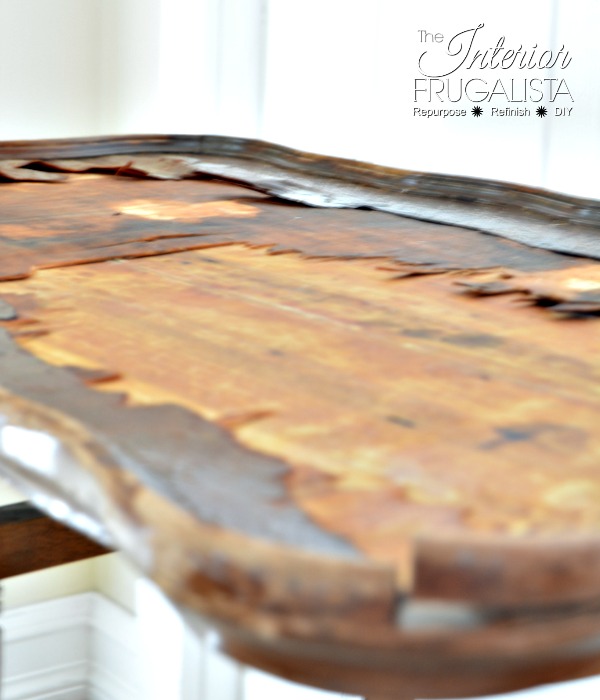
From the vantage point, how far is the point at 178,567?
1.01 ft

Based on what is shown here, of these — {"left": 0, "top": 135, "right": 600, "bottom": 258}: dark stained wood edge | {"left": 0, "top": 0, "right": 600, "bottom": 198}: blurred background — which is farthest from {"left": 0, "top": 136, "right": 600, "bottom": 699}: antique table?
{"left": 0, "top": 0, "right": 600, "bottom": 198}: blurred background

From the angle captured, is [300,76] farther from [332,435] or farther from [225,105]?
[332,435]

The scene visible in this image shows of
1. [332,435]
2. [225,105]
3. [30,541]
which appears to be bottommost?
[30,541]

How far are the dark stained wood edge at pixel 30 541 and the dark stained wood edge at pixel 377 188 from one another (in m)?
0.39

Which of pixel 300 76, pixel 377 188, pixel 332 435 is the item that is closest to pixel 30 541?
pixel 377 188

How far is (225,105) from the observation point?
1740 millimetres

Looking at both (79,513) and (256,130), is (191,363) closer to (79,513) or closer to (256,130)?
(79,513)

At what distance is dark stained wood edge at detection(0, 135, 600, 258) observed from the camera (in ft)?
2.79

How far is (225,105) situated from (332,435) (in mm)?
1425

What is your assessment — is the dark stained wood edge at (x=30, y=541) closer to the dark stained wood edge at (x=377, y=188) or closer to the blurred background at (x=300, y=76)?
the dark stained wood edge at (x=377, y=188)

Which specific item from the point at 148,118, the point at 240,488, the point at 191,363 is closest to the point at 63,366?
the point at 191,363

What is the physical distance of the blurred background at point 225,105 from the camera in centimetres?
128

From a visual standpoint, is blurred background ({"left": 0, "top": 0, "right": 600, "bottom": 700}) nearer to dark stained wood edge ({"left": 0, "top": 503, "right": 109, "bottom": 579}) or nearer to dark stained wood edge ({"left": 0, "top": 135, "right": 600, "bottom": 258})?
dark stained wood edge ({"left": 0, "top": 135, "right": 600, "bottom": 258})

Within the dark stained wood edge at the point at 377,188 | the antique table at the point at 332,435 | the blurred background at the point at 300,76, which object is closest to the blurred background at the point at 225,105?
the blurred background at the point at 300,76
